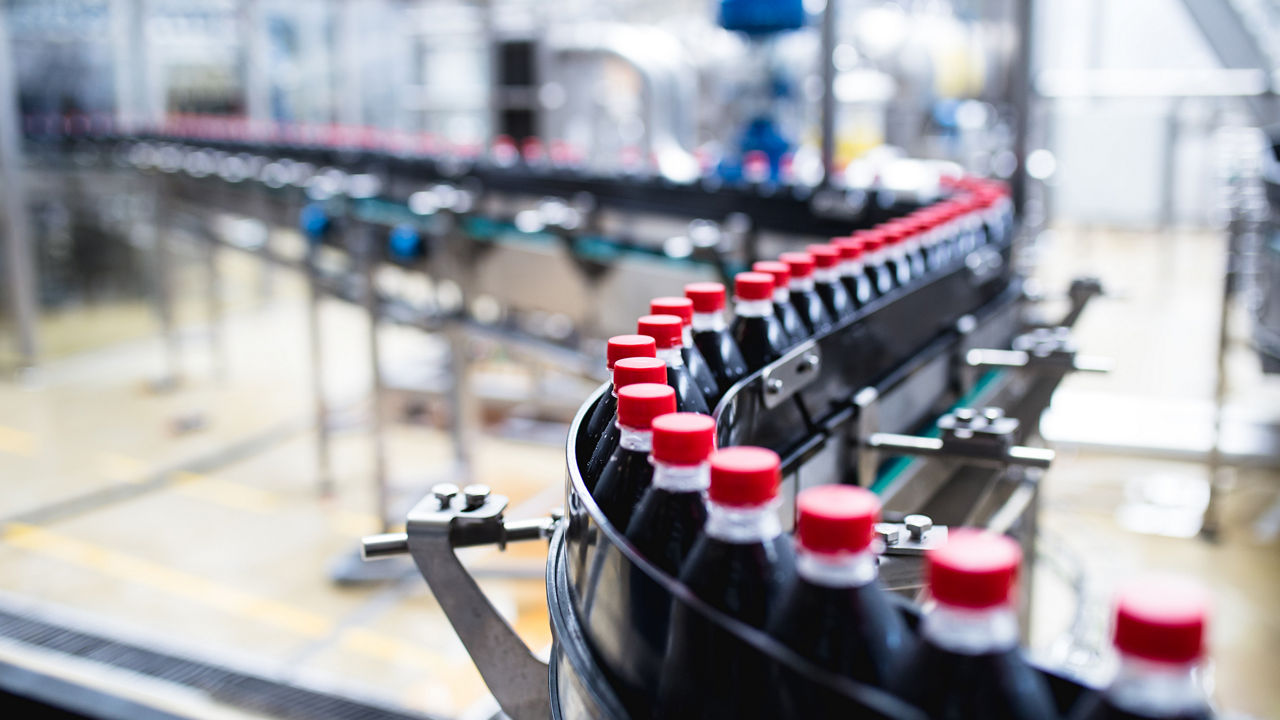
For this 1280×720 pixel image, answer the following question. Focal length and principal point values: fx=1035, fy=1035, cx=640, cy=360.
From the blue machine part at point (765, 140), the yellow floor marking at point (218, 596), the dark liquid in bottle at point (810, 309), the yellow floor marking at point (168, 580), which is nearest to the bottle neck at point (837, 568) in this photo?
the dark liquid in bottle at point (810, 309)

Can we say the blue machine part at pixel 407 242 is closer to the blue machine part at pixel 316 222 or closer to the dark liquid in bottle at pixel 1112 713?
the blue machine part at pixel 316 222

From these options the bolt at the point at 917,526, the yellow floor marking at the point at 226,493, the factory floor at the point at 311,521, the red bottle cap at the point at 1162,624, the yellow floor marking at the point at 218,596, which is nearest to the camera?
the red bottle cap at the point at 1162,624

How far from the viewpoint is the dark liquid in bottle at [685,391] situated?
0.75m

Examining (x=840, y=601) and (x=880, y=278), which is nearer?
(x=840, y=601)

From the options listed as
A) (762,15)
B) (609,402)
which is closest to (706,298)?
(609,402)

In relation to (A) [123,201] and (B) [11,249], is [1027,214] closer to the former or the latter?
(B) [11,249]

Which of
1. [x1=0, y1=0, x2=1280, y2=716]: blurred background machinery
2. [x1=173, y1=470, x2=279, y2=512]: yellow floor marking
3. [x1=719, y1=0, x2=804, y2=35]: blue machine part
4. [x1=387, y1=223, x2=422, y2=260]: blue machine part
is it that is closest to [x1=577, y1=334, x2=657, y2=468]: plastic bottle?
[x1=0, y1=0, x2=1280, y2=716]: blurred background machinery

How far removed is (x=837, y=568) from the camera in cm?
46

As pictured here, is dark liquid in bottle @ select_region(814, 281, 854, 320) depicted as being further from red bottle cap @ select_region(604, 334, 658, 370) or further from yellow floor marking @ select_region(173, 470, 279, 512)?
yellow floor marking @ select_region(173, 470, 279, 512)

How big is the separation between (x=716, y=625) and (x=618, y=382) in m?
0.23

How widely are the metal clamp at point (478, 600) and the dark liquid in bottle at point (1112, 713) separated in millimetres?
451

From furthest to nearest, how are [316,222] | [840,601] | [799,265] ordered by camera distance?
[316,222] < [799,265] < [840,601]

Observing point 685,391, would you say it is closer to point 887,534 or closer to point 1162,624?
point 887,534

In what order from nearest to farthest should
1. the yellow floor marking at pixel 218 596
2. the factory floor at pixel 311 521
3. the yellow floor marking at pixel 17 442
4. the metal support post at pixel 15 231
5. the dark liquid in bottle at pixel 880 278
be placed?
the dark liquid in bottle at pixel 880 278 → the factory floor at pixel 311 521 → the yellow floor marking at pixel 218 596 → the yellow floor marking at pixel 17 442 → the metal support post at pixel 15 231
